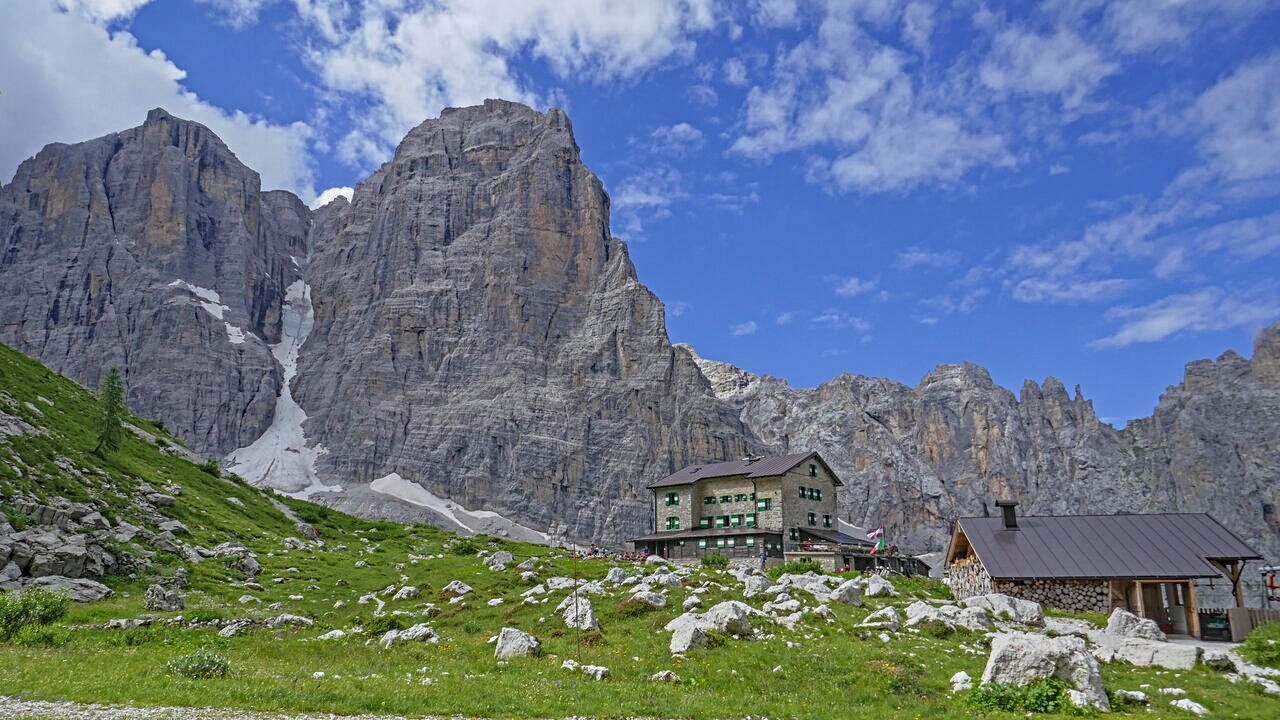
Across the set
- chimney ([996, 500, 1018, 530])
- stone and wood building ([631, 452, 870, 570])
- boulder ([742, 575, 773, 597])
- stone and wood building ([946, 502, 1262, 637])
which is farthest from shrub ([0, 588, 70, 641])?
stone and wood building ([631, 452, 870, 570])

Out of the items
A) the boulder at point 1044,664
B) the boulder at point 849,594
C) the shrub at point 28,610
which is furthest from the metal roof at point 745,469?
the shrub at point 28,610

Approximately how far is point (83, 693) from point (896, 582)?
4264 cm

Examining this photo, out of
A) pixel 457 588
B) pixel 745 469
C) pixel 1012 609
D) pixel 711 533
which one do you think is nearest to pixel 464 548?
pixel 711 533

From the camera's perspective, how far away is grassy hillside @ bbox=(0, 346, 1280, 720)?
18516 millimetres

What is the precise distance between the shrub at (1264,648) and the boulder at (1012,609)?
277 inches

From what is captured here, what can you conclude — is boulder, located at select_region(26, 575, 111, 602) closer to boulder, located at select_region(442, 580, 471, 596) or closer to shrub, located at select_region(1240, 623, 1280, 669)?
boulder, located at select_region(442, 580, 471, 596)

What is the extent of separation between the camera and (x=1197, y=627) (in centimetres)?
3531

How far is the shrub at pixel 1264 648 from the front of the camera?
82.5 feet

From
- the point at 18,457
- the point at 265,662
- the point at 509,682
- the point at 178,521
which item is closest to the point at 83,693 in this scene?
the point at 265,662

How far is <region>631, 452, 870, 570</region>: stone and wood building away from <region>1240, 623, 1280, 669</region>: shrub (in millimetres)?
45631

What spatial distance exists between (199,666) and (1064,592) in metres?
36.3

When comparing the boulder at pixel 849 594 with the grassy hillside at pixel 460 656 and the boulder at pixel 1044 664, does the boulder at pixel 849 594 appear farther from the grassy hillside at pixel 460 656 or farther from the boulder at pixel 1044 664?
the boulder at pixel 1044 664

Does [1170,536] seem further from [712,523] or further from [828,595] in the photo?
[712,523]

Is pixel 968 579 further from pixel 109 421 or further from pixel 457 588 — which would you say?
pixel 109 421
